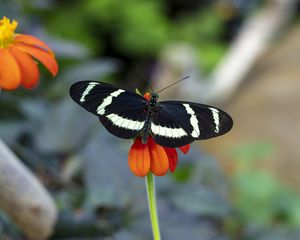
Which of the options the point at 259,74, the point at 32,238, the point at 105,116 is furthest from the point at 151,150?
the point at 259,74

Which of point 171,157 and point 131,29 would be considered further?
point 131,29

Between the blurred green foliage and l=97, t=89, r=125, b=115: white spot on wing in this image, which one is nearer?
l=97, t=89, r=125, b=115: white spot on wing

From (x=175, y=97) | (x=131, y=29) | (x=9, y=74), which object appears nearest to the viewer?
(x=9, y=74)

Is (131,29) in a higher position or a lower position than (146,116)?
higher

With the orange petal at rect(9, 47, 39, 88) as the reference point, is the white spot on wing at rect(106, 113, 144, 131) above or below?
below

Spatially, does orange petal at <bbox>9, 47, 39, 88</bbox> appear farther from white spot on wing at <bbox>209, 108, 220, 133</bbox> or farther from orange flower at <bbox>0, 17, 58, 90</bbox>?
white spot on wing at <bbox>209, 108, 220, 133</bbox>

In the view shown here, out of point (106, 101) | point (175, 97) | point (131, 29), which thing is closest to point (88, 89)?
point (106, 101)

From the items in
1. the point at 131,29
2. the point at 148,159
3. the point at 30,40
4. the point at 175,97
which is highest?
the point at 131,29

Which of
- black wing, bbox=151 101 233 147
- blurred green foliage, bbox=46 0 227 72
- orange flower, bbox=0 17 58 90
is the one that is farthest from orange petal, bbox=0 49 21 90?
blurred green foliage, bbox=46 0 227 72

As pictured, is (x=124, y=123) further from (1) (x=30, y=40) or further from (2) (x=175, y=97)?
(2) (x=175, y=97)
